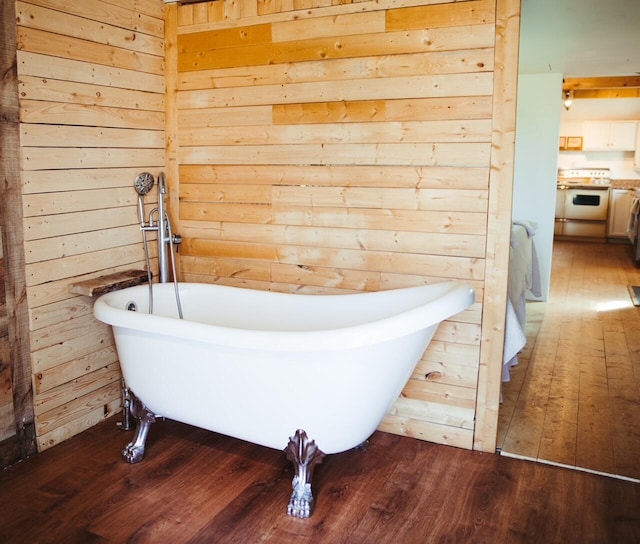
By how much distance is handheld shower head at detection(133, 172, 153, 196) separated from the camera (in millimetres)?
3170

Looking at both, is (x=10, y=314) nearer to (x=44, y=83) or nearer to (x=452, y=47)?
(x=44, y=83)

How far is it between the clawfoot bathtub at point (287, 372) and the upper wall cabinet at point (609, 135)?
7.99 meters

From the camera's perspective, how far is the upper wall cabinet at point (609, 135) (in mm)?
9375

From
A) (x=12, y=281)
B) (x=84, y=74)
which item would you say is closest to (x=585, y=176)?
(x=84, y=74)

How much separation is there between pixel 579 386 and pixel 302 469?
2.02m

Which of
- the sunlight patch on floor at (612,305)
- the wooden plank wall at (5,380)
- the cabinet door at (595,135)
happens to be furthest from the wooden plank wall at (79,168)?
the cabinet door at (595,135)

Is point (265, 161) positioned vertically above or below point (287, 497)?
above

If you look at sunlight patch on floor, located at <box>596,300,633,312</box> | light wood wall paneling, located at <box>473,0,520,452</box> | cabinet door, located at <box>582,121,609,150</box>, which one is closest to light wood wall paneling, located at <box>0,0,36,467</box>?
light wood wall paneling, located at <box>473,0,520,452</box>

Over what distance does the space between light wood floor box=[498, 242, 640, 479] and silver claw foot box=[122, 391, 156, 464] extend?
5.16 feet

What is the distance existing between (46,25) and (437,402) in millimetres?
2377

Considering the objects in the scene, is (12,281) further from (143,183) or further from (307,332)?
(307,332)

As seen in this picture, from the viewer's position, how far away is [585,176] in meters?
9.71

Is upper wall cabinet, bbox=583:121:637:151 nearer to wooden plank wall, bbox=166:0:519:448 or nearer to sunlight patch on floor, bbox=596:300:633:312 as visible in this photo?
sunlight patch on floor, bbox=596:300:633:312

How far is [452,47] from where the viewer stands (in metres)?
2.76
